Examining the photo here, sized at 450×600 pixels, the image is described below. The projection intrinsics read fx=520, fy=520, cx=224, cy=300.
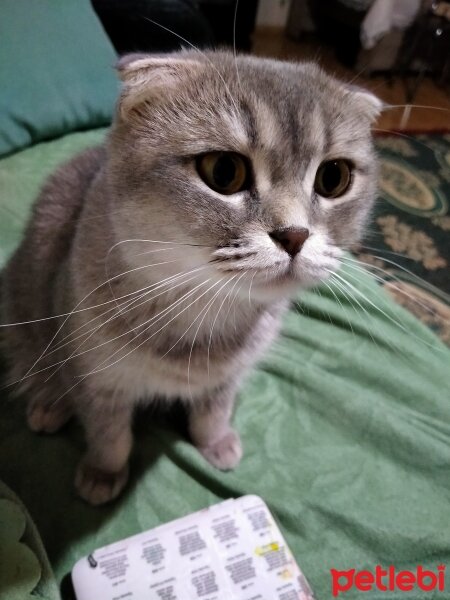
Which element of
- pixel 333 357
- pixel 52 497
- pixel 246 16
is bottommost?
pixel 52 497

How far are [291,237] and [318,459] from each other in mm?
603

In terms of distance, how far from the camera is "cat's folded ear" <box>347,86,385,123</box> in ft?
2.60

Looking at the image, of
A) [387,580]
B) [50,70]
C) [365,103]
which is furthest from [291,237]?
[50,70]

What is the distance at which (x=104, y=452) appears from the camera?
3.02 feet

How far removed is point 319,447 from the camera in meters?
1.07

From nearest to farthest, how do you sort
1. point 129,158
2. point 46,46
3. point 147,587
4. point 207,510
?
point 129,158, point 147,587, point 207,510, point 46,46

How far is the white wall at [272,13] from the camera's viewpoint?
367 cm

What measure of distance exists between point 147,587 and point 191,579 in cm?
7

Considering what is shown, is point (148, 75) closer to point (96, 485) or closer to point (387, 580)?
point (96, 485)

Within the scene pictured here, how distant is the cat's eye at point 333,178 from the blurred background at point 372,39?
70.5 inches

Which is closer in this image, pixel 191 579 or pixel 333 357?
pixel 191 579

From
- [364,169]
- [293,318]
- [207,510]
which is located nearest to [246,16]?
[293,318]

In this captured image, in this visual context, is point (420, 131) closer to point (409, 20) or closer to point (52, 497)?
point (409, 20)

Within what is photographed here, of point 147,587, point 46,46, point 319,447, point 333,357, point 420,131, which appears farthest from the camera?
point 420,131
